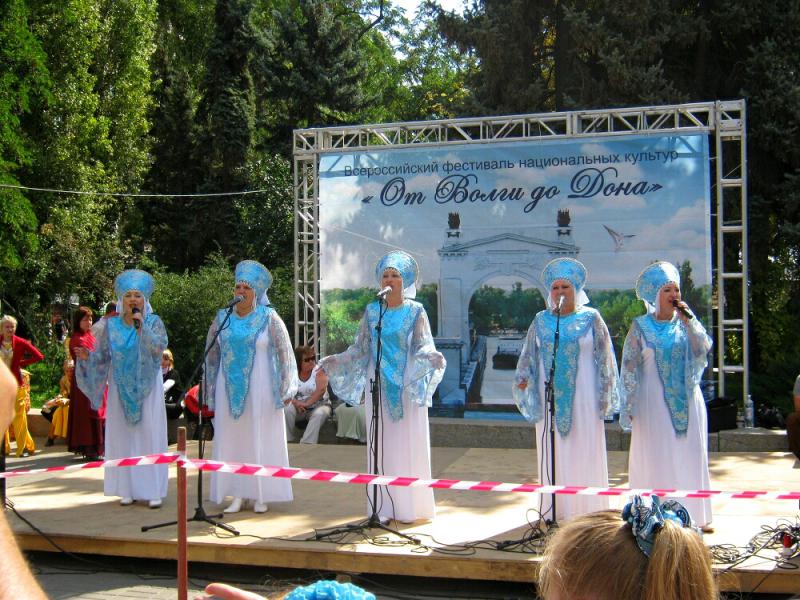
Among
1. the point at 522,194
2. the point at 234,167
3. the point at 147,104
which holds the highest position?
the point at 147,104

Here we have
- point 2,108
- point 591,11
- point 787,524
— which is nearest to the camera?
point 787,524

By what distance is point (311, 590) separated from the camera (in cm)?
142

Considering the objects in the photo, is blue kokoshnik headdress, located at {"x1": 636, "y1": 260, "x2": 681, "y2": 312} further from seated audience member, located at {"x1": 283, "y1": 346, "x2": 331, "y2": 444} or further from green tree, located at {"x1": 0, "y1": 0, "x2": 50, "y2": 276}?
green tree, located at {"x1": 0, "y1": 0, "x2": 50, "y2": 276}

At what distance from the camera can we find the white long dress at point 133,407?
25.9 feet

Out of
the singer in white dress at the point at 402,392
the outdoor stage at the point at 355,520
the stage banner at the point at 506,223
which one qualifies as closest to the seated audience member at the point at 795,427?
the outdoor stage at the point at 355,520

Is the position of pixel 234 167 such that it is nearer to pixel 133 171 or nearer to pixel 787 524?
pixel 133 171

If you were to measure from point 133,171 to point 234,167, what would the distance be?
431 centimetres

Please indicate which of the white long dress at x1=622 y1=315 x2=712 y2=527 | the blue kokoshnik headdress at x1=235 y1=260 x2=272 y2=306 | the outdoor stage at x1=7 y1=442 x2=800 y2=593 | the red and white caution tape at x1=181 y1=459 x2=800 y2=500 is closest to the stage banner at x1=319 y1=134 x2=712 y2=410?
the outdoor stage at x1=7 y1=442 x2=800 y2=593

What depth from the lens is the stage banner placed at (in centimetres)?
1120

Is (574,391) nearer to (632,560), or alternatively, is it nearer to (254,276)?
(254,276)

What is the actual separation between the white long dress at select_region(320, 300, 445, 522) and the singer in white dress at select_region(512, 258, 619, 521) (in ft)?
2.89

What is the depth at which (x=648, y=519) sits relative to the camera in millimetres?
1622

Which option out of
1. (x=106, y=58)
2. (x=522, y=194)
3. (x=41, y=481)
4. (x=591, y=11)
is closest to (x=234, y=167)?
(x=106, y=58)

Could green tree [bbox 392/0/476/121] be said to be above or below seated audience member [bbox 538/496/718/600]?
above
